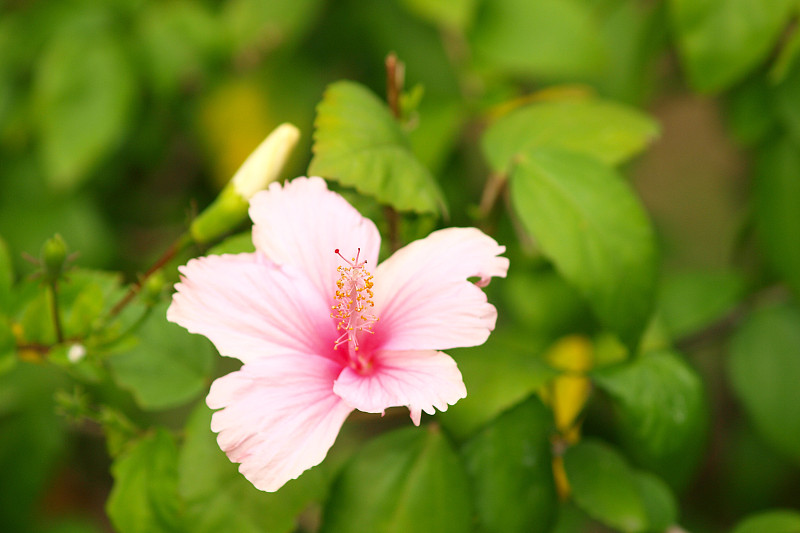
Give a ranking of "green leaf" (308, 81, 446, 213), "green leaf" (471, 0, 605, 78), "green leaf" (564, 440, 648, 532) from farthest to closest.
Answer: "green leaf" (471, 0, 605, 78) < "green leaf" (564, 440, 648, 532) < "green leaf" (308, 81, 446, 213)

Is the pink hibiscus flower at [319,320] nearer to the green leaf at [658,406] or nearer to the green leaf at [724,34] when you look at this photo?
the green leaf at [658,406]

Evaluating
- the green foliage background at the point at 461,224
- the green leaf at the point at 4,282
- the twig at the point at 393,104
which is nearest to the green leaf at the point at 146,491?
the green foliage background at the point at 461,224

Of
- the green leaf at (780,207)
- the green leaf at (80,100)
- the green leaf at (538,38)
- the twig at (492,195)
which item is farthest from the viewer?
the green leaf at (80,100)

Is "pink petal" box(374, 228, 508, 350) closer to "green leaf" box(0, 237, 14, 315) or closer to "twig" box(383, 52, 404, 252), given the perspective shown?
"twig" box(383, 52, 404, 252)

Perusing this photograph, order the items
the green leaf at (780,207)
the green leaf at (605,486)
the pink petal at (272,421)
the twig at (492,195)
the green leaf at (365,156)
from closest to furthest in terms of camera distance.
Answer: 1. the pink petal at (272,421)
2. the green leaf at (365,156)
3. the green leaf at (605,486)
4. the twig at (492,195)
5. the green leaf at (780,207)

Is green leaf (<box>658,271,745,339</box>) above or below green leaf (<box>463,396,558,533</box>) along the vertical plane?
below

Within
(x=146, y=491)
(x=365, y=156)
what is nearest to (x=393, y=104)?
(x=365, y=156)

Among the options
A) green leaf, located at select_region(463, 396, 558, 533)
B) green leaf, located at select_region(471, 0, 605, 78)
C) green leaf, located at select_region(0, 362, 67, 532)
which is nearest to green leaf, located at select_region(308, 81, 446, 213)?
green leaf, located at select_region(463, 396, 558, 533)

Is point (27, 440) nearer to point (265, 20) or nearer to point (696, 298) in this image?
point (265, 20)
